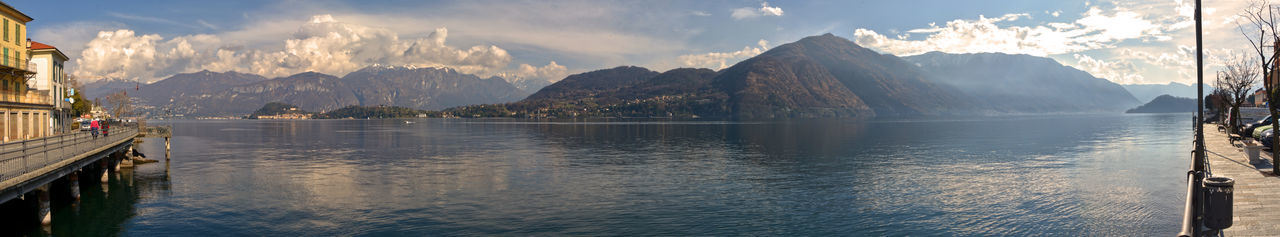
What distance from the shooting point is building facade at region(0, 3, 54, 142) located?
4725 cm

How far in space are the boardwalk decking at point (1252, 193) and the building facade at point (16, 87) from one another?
67.1m

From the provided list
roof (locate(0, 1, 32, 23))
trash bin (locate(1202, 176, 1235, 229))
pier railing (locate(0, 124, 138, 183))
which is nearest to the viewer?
trash bin (locate(1202, 176, 1235, 229))

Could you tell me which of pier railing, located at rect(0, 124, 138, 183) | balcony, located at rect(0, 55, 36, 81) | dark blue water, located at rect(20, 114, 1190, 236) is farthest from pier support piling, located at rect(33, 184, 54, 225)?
balcony, located at rect(0, 55, 36, 81)

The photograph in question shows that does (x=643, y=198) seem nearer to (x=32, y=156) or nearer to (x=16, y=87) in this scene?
(x=32, y=156)

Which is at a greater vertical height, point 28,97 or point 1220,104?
→ point 28,97

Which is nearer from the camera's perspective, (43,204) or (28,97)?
(43,204)

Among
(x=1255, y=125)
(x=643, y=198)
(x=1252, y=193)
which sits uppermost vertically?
(x=1255, y=125)

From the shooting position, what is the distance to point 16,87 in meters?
51.0

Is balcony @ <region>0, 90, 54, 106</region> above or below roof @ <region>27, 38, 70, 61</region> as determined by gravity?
below

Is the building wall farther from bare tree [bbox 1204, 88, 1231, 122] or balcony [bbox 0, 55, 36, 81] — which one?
bare tree [bbox 1204, 88, 1231, 122]

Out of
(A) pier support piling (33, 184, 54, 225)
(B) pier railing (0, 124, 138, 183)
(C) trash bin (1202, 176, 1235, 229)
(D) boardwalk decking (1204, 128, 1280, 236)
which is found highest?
(B) pier railing (0, 124, 138, 183)

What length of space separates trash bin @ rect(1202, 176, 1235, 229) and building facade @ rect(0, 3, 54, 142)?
6552 cm

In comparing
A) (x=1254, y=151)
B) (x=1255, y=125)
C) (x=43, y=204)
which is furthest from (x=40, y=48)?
(x=1255, y=125)

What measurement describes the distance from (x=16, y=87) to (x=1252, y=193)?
76.0 meters
